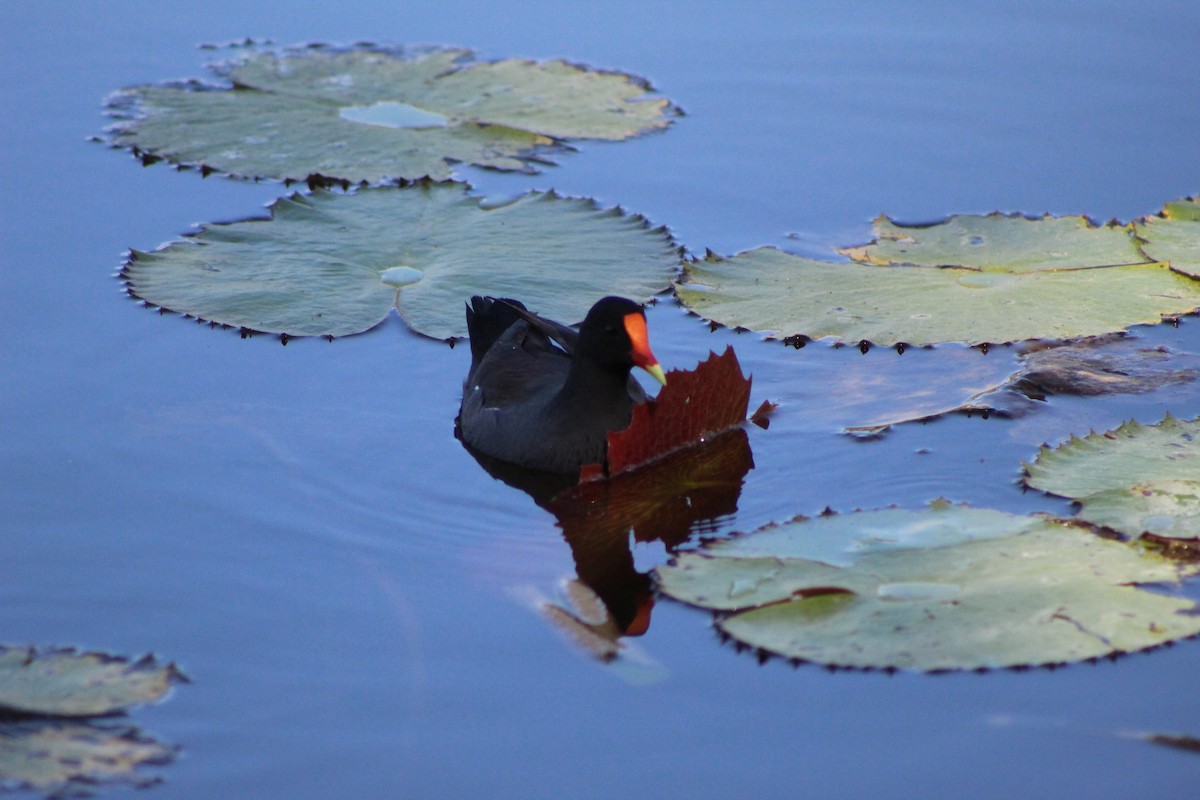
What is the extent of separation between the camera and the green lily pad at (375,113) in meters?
6.53

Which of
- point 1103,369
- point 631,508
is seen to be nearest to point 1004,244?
point 1103,369

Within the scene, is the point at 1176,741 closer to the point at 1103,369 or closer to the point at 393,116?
the point at 1103,369

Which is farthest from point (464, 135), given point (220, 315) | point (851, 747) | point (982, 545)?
point (851, 747)

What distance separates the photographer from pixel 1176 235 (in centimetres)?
554

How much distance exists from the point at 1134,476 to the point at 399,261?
2856 millimetres

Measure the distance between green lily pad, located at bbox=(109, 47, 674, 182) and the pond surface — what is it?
0.52ft

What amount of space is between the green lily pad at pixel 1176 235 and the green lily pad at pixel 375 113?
8.04ft

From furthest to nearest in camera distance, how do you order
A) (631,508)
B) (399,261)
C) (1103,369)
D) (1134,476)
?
(399,261) < (1103,369) < (631,508) < (1134,476)

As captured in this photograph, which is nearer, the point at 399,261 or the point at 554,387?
the point at 554,387

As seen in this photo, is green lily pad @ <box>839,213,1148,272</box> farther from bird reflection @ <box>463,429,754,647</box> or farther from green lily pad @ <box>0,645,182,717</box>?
green lily pad @ <box>0,645,182,717</box>

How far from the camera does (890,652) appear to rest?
10.4 ft

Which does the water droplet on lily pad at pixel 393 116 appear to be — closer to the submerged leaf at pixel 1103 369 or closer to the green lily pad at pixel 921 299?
the green lily pad at pixel 921 299

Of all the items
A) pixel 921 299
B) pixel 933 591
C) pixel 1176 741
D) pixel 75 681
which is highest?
pixel 921 299

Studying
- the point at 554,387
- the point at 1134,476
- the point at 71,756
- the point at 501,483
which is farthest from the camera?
the point at 554,387
